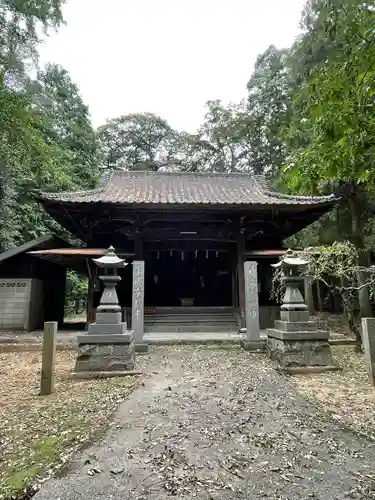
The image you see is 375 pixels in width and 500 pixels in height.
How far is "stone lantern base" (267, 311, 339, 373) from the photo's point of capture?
5891mm

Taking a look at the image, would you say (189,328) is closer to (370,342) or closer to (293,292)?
(293,292)

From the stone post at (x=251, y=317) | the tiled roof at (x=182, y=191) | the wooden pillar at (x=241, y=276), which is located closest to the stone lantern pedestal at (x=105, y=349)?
the stone post at (x=251, y=317)

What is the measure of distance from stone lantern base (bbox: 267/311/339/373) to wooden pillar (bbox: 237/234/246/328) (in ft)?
12.7

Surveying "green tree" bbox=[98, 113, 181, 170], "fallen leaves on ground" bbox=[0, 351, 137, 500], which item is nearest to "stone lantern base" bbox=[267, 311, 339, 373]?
"fallen leaves on ground" bbox=[0, 351, 137, 500]

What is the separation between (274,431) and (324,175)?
2.68 meters

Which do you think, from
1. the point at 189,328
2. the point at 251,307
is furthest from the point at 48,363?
the point at 189,328

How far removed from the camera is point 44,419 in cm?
375

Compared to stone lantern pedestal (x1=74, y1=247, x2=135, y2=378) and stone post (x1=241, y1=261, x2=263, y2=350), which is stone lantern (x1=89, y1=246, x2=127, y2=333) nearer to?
stone lantern pedestal (x1=74, y1=247, x2=135, y2=378)

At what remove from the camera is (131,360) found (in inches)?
229

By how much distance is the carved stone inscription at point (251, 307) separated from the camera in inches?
308

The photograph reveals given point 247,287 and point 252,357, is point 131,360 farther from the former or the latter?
point 247,287

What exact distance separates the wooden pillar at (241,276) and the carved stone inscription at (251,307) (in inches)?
81.0

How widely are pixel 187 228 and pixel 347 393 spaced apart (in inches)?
283

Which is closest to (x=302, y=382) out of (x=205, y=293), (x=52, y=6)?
(x=205, y=293)
